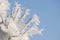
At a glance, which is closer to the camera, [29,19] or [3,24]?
[3,24]

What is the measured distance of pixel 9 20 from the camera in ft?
4.66

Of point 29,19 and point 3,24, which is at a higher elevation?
point 29,19

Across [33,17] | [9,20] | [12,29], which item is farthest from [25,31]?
[12,29]

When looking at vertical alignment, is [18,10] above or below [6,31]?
above

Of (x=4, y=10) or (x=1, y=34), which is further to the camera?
(x=4, y=10)

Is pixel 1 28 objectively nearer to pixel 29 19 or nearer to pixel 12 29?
pixel 12 29

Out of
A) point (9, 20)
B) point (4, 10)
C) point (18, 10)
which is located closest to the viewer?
point (9, 20)

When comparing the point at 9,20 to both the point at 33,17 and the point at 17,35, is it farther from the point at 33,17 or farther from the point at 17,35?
the point at 33,17

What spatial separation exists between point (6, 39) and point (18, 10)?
0.48 meters

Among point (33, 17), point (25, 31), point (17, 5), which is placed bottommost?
point (25, 31)

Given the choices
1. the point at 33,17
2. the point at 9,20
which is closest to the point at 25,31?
the point at 33,17

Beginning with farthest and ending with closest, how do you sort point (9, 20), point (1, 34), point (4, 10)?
point (4, 10), point (9, 20), point (1, 34)

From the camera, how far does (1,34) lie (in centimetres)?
125

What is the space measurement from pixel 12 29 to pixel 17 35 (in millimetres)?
60
